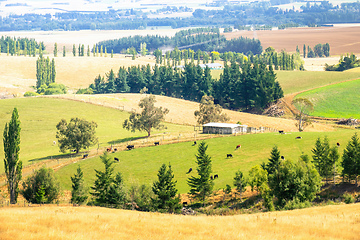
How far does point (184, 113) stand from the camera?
147 m

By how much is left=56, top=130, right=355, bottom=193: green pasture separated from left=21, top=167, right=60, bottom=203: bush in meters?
9.42

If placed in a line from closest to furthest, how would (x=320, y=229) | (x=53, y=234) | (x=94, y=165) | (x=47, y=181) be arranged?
(x=53, y=234), (x=320, y=229), (x=47, y=181), (x=94, y=165)

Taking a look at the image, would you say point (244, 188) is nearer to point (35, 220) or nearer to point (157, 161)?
point (157, 161)

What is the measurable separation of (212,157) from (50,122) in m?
59.1

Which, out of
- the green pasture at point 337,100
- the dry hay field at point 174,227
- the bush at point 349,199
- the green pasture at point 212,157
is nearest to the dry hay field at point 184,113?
the green pasture at point 337,100

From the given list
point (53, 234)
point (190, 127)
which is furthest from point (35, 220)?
point (190, 127)

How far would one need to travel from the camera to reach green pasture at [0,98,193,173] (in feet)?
339

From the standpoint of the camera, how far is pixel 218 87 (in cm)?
18912

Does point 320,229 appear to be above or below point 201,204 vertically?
above

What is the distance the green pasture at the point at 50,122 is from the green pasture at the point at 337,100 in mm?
56627

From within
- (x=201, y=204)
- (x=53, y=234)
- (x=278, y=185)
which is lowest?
(x=201, y=204)

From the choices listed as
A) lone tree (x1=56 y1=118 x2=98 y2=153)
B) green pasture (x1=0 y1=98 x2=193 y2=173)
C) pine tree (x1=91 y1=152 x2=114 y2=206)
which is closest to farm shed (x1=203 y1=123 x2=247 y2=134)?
green pasture (x1=0 y1=98 x2=193 y2=173)

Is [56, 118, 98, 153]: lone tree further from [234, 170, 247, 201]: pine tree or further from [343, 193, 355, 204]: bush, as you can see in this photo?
[343, 193, 355, 204]: bush

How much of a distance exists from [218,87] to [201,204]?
408 ft
